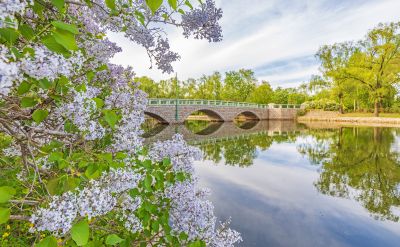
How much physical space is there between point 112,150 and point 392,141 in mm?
24489

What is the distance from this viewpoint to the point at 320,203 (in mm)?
9750

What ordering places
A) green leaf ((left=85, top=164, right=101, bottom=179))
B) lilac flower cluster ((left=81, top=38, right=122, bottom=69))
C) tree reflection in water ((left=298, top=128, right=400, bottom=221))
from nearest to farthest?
green leaf ((left=85, top=164, right=101, bottom=179)) < lilac flower cluster ((left=81, top=38, right=122, bottom=69)) < tree reflection in water ((left=298, top=128, right=400, bottom=221))

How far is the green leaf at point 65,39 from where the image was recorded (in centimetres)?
103

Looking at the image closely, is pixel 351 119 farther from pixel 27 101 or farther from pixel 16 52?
pixel 16 52

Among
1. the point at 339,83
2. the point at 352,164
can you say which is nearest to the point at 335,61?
the point at 339,83

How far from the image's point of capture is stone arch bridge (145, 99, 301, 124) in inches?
1471

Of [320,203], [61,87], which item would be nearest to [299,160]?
[320,203]

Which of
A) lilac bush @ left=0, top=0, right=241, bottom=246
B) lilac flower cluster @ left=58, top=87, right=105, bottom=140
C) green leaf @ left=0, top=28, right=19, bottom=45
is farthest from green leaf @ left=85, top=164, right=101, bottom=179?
green leaf @ left=0, top=28, right=19, bottom=45

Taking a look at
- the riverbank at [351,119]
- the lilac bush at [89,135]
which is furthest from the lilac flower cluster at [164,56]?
the riverbank at [351,119]

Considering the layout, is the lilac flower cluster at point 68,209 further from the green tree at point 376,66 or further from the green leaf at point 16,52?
the green tree at point 376,66

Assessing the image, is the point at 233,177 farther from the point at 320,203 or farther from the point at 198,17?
the point at 198,17

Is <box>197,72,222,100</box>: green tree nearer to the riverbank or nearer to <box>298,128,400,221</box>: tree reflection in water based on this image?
the riverbank

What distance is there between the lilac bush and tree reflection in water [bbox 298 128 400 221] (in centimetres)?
847

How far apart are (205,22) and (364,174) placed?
1298 centimetres
